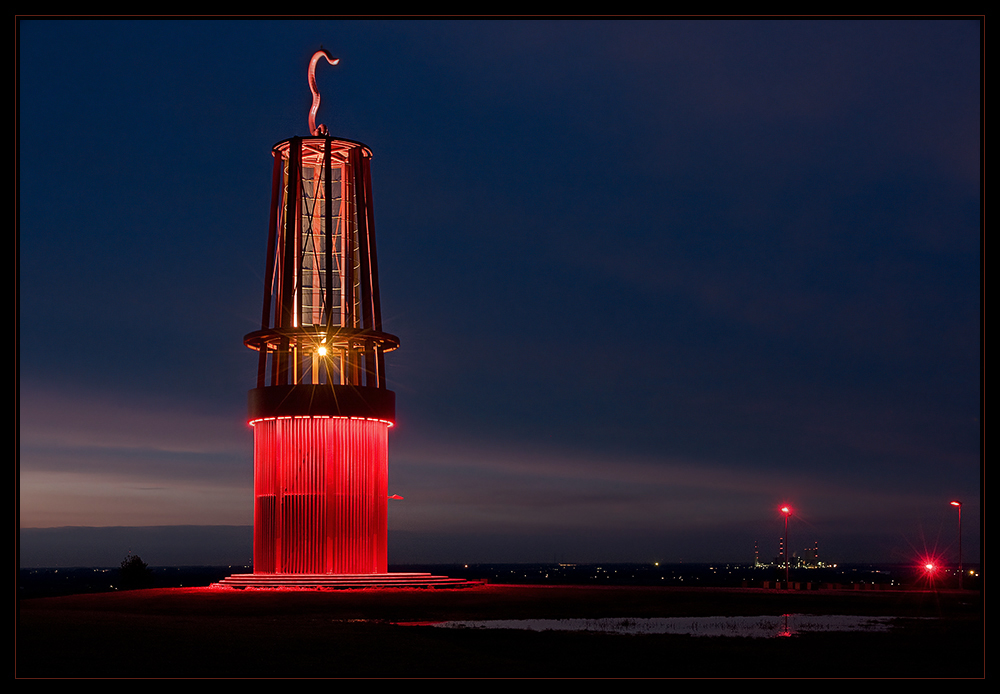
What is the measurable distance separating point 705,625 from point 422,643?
796 centimetres

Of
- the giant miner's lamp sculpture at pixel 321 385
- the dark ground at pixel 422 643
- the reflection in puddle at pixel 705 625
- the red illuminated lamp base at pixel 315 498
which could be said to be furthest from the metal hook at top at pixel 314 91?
the reflection in puddle at pixel 705 625

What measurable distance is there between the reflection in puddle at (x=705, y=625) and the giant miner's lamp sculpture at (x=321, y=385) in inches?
525

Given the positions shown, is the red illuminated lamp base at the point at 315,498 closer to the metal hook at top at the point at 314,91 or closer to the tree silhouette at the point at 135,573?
the metal hook at top at the point at 314,91

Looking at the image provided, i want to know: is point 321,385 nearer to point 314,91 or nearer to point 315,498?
point 315,498

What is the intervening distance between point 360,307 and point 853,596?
20.3m

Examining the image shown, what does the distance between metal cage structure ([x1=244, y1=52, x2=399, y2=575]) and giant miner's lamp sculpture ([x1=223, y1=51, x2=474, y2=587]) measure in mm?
38

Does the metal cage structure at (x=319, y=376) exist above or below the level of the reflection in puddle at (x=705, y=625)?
above

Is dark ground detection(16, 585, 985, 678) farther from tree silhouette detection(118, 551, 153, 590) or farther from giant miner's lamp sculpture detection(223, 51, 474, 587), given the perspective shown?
tree silhouette detection(118, 551, 153, 590)

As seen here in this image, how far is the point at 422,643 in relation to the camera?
2308 cm

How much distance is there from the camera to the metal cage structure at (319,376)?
42.1 m

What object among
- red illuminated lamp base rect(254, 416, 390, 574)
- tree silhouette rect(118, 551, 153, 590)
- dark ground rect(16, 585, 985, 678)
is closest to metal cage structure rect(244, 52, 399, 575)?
red illuminated lamp base rect(254, 416, 390, 574)

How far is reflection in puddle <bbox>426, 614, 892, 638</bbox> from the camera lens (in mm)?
26164
